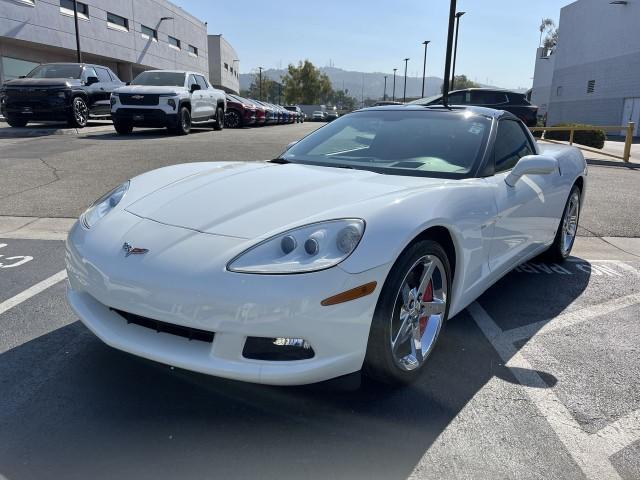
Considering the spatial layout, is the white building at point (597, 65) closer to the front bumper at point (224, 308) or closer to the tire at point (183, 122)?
the tire at point (183, 122)

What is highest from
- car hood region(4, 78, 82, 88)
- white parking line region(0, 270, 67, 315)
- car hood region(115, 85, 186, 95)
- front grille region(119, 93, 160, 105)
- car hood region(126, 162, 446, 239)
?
car hood region(4, 78, 82, 88)

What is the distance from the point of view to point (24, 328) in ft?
9.89

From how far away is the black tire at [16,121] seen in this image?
14192 millimetres

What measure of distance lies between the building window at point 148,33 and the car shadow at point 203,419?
1658 inches

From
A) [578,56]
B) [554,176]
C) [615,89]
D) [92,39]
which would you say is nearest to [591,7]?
[578,56]

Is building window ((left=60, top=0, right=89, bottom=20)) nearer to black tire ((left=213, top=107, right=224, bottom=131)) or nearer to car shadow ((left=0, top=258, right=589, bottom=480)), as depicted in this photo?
black tire ((left=213, top=107, right=224, bottom=131))

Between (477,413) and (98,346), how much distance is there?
1957 millimetres

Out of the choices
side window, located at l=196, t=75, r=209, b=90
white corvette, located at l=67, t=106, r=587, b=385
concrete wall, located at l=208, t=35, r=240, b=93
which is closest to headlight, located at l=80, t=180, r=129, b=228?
white corvette, located at l=67, t=106, r=587, b=385

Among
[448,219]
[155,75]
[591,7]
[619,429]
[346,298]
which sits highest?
[591,7]

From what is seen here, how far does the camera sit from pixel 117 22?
36.2 metres

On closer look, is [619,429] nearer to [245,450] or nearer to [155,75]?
[245,450]

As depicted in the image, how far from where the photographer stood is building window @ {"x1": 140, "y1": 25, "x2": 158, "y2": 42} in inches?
1562

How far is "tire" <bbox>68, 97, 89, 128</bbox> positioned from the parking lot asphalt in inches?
476

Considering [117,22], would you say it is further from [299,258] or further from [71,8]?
[299,258]
